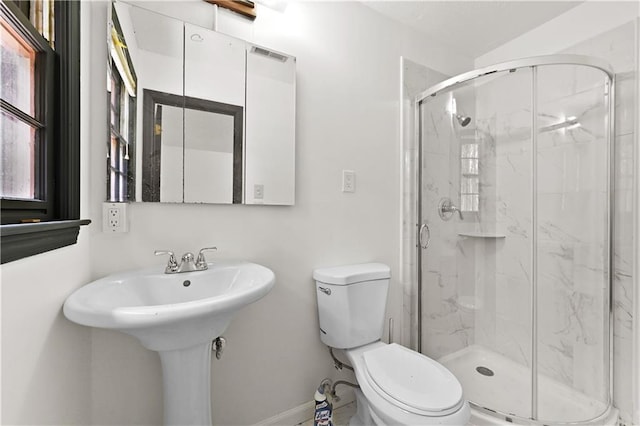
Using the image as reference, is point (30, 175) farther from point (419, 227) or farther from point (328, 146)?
point (419, 227)

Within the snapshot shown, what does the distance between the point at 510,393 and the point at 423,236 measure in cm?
95

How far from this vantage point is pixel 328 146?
164cm

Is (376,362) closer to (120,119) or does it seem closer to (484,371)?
(484,371)

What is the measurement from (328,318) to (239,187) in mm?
764

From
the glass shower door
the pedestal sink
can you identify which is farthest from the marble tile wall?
the pedestal sink

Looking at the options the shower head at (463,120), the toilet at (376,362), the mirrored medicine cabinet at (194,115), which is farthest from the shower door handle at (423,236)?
the mirrored medicine cabinet at (194,115)

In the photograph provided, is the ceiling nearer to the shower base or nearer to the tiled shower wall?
the tiled shower wall

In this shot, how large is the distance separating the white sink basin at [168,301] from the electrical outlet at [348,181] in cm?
71

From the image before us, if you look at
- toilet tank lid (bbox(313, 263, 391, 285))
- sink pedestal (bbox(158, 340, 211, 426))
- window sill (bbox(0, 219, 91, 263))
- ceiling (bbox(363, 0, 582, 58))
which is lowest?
sink pedestal (bbox(158, 340, 211, 426))

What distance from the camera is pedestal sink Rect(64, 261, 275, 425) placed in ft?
2.45

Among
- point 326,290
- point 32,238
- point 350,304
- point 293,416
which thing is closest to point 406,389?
point 350,304

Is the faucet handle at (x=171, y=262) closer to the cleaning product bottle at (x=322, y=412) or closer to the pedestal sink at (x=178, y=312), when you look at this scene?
the pedestal sink at (x=178, y=312)

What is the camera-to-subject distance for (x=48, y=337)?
2.57 feet

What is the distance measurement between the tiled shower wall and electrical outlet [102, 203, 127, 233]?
148 centimetres
